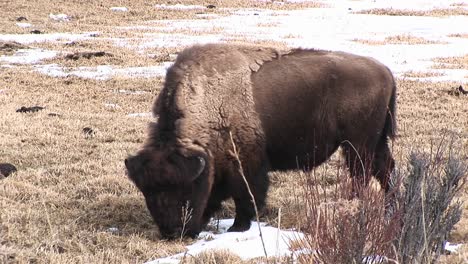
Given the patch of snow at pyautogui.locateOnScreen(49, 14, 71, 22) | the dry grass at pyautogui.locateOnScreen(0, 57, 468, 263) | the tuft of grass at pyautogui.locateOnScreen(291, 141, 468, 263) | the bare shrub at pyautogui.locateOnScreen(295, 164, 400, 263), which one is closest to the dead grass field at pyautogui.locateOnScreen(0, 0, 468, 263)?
the dry grass at pyautogui.locateOnScreen(0, 57, 468, 263)

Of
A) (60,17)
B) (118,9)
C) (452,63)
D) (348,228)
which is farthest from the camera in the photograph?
(118,9)

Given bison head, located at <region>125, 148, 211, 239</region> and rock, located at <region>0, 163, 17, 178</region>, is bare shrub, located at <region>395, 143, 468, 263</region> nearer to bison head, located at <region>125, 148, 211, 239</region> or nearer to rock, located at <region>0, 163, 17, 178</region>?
bison head, located at <region>125, 148, 211, 239</region>

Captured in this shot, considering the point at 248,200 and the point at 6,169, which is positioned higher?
the point at 248,200

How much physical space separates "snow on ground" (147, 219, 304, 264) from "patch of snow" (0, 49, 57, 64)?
14216mm

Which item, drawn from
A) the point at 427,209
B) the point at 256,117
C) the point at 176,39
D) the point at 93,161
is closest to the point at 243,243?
the point at 256,117

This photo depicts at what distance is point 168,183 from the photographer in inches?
249

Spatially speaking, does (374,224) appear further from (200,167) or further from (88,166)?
(88,166)

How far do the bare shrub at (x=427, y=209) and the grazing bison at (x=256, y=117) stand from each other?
4.60 ft

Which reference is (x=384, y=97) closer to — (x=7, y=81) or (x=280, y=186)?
(x=280, y=186)

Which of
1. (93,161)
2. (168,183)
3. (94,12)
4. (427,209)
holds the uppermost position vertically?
(427,209)

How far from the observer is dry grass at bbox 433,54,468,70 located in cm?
1931

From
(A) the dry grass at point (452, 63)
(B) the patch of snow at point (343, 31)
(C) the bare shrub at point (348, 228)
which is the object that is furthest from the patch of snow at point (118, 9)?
(C) the bare shrub at point (348, 228)

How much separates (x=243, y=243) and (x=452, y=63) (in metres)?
15.2

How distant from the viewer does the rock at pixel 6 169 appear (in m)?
8.60
